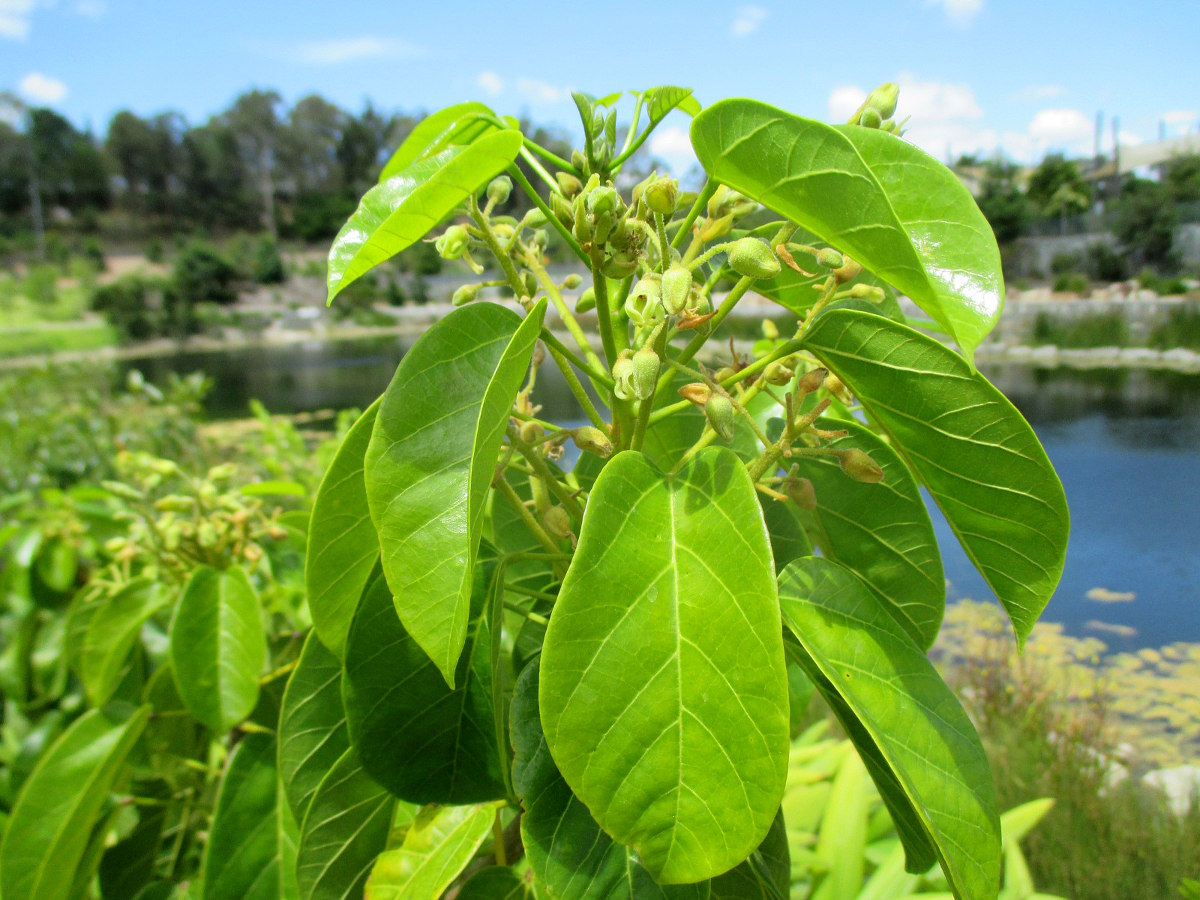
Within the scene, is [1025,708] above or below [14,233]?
below

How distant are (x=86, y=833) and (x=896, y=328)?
1052 mm

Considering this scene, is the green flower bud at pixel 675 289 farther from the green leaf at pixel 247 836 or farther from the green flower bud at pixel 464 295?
the green leaf at pixel 247 836

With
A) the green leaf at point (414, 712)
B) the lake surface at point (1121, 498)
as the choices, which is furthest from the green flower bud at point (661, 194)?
the lake surface at point (1121, 498)

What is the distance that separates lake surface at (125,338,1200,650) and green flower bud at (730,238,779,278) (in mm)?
3337

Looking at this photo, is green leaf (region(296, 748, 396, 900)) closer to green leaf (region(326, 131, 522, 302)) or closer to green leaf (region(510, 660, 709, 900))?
green leaf (region(510, 660, 709, 900))

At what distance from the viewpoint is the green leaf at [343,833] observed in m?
0.55

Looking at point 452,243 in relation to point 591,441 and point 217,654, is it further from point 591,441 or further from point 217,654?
point 217,654

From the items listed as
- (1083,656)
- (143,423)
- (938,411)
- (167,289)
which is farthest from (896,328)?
(167,289)

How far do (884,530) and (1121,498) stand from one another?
3465 mm

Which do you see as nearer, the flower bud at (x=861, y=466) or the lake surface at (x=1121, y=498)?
the flower bud at (x=861, y=466)

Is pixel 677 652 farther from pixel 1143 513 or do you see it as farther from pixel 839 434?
pixel 1143 513

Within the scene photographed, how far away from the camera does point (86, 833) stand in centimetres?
87

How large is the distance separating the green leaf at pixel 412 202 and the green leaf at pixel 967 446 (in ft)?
0.62

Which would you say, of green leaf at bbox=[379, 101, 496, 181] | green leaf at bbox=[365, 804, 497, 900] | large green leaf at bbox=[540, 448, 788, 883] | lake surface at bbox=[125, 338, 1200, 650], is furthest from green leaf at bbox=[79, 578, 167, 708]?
lake surface at bbox=[125, 338, 1200, 650]
